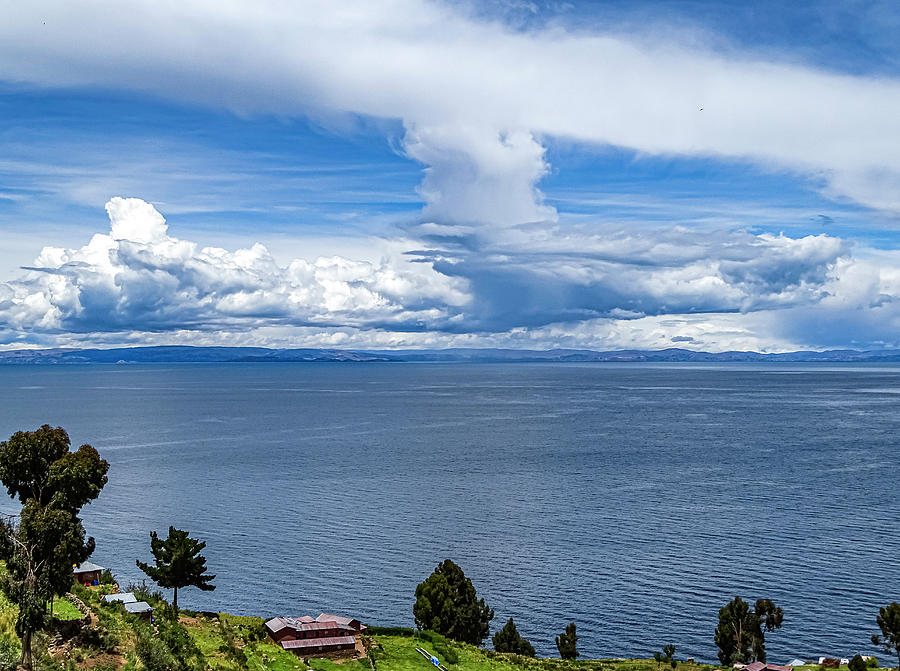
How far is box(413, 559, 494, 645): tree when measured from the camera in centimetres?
7038

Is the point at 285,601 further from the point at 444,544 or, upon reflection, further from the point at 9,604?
the point at 9,604

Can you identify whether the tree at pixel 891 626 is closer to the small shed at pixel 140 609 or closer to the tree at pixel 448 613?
the tree at pixel 448 613

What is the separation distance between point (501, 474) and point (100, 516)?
226 ft

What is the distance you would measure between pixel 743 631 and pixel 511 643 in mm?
20139

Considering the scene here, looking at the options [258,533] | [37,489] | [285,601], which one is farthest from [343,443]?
[37,489]

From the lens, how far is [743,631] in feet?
224

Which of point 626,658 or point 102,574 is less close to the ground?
point 102,574

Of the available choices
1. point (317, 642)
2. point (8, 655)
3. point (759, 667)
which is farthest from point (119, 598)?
point (759, 667)

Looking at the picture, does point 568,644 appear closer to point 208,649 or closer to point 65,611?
point 208,649

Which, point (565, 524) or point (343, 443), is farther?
point (343, 443)

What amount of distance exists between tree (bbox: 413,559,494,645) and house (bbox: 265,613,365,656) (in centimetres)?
1111

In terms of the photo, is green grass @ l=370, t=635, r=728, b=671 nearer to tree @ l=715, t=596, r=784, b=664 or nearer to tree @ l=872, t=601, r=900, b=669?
tree @ l=715, t=596, r=784, b=664

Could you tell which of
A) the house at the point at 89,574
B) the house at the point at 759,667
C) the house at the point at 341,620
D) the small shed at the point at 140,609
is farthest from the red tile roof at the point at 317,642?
the house at the point at 759,667

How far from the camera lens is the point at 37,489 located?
1617 inches
